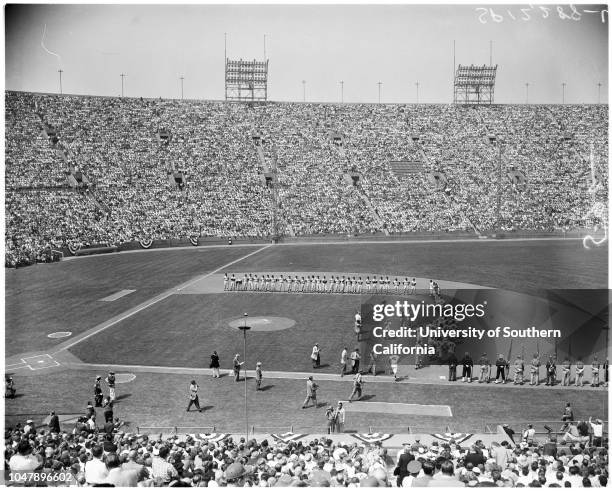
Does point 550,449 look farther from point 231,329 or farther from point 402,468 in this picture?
point 231,329

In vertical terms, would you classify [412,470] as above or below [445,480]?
below

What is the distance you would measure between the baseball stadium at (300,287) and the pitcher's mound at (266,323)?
7.8 inches

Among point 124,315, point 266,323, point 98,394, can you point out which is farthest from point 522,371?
Result: point 124,315

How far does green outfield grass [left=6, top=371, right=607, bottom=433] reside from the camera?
17125mm

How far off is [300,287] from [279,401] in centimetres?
1460

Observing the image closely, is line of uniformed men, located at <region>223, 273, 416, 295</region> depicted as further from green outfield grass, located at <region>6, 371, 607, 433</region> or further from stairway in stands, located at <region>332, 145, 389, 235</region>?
stairway in stands, located at <region>332, 145, 389, 235</region>

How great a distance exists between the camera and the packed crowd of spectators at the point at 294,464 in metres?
9.64

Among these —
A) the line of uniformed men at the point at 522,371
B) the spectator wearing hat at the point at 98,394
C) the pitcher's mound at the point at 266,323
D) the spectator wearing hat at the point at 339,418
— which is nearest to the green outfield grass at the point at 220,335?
the pitcher's mound at the point at 266,323

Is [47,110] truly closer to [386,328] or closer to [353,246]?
[353,246]

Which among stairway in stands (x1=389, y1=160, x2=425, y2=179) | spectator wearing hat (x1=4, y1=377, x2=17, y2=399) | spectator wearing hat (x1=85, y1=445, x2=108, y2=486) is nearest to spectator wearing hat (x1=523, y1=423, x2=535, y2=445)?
spectator wearing hat (x1=85, y1=445, x2=108, y2=486)

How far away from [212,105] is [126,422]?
5398 centimetres

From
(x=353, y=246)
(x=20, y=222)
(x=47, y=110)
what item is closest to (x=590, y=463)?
(x=353, y=246)

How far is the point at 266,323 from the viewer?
87.1 feet

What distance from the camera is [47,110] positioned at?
196ft
